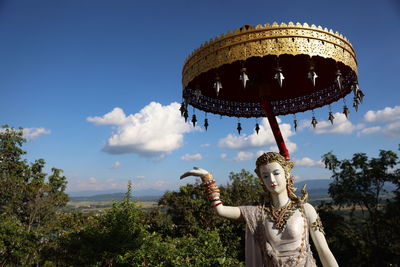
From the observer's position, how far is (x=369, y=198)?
11742mm

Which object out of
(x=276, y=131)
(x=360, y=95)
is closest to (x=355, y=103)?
(x=360, y=95)

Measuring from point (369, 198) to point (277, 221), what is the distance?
37.1 feet

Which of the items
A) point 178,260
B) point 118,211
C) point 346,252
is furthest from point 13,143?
point 346,252

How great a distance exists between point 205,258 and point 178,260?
57 centimetres

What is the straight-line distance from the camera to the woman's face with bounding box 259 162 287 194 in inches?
119

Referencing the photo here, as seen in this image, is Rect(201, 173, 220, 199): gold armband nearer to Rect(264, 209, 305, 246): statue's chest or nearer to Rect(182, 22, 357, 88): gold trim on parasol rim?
Rect(264, 209, 305, 246): statue's chest

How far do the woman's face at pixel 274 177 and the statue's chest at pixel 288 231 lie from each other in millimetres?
334

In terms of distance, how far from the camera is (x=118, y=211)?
8469mm

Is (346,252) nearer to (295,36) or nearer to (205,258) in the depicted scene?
(205,258)

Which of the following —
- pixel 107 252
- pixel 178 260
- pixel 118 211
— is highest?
pixel 118 211

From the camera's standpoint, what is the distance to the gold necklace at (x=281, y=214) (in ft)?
9.51

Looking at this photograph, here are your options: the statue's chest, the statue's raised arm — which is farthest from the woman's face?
the statue's raised arm

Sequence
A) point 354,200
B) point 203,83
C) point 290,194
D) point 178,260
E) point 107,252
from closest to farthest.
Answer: point 290,194 < point 203,83 < point 178,260 < point 107,252 < point 354,200

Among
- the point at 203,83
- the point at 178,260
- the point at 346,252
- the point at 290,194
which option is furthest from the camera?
the point at 346,252
